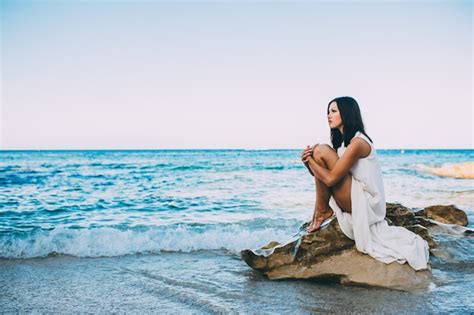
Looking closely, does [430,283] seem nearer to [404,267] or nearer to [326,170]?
[404,267]

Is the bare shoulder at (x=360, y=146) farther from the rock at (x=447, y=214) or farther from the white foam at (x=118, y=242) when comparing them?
the rock at (x=447, y=214)

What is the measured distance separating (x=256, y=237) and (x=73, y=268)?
2.94 m

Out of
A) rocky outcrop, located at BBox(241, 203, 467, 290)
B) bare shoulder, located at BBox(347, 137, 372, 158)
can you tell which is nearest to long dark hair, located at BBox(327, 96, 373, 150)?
bare shoulder, located at BBox(347, 137, 372, 158)

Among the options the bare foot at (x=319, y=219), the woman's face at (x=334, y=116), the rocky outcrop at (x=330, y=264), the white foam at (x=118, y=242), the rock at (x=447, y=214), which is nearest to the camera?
the rocky outcrop at (x=330, y=264)

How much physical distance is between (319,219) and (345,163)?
2.80ft

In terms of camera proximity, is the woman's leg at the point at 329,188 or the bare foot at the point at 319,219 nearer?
the woman's leg at the point at 329,188

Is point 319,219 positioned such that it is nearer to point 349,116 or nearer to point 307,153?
point 307,153

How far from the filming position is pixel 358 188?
4.33 meters

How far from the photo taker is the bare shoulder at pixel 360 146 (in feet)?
14.0

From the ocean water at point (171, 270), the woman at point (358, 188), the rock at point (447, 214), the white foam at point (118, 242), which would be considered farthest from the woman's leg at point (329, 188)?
the rock at point (447, 214)

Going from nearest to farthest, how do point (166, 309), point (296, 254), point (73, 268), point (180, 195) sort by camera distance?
point (166, 309) → point (296, 254) → point (73, 268) → point (180, 195)

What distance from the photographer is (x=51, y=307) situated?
3.81 meters

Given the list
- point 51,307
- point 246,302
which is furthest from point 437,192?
point 51,307

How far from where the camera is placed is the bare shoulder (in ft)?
14.0
